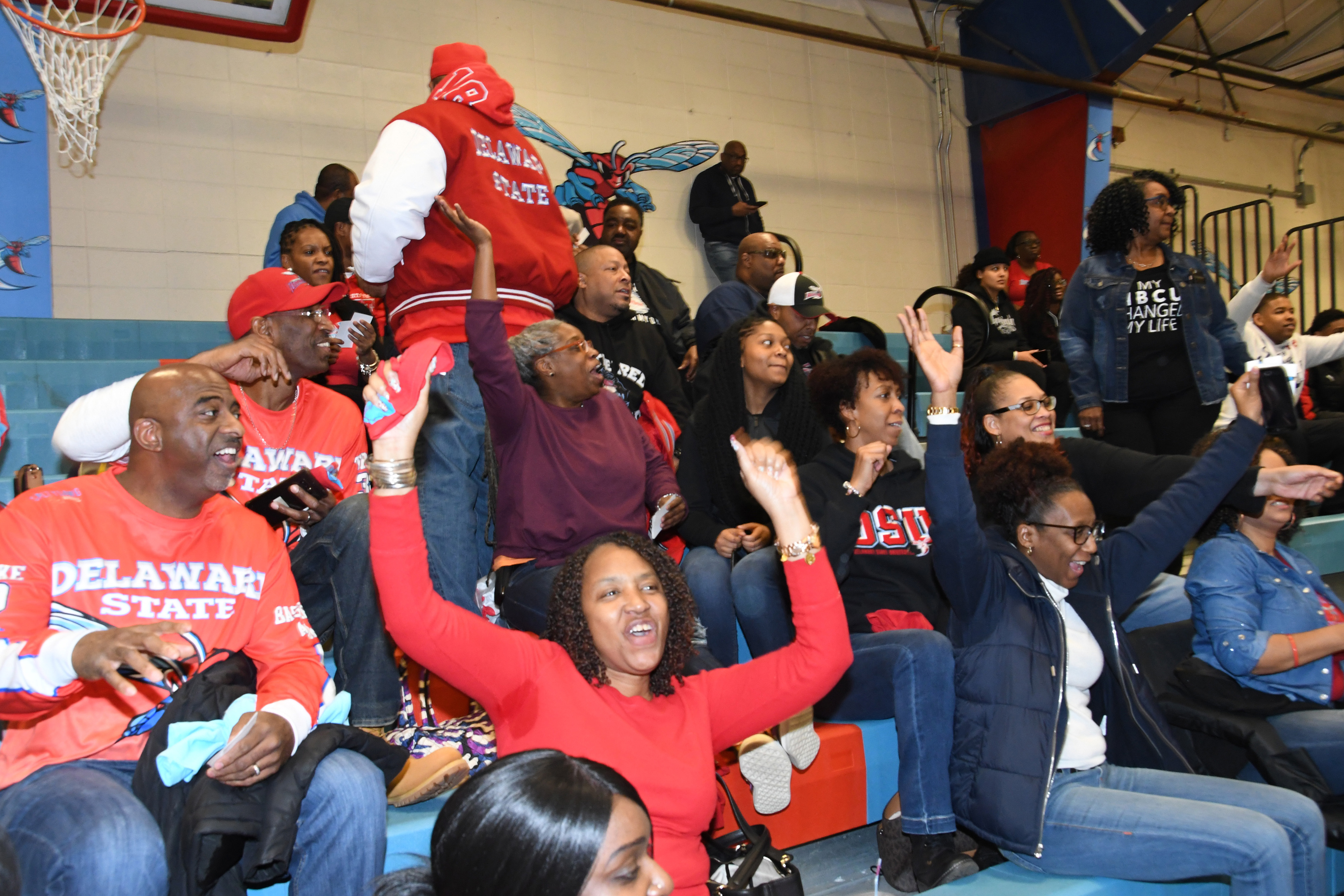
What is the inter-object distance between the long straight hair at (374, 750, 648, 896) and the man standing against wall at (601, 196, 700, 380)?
3.33 metres

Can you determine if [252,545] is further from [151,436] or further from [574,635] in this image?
[574,635]

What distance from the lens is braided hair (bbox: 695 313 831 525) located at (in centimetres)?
318

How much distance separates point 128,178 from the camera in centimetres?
569

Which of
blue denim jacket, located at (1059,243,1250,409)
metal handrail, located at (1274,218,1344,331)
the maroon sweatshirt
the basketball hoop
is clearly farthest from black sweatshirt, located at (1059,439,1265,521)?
metal handrail, located at (1274,218,1344,331)

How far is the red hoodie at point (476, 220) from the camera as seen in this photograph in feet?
8.70

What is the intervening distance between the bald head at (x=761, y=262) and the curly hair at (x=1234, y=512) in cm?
247

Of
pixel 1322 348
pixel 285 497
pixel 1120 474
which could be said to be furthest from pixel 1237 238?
pixel 285 497

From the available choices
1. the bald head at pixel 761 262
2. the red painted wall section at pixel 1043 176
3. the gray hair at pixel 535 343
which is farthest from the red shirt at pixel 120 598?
the red painted wall section at pixel 1043 176

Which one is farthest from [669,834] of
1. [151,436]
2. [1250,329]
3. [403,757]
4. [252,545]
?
[1250,329]

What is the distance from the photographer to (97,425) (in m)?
2.13

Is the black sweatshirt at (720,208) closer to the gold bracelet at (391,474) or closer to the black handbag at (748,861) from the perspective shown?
the black handbag at (748,861)

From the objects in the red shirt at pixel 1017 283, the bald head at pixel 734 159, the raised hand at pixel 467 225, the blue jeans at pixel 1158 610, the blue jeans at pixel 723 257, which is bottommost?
the blue jeans at pixel 1158 610

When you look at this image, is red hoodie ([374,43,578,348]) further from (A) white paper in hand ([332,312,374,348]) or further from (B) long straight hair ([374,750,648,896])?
(B) long straight hair ([374,750,648,896])

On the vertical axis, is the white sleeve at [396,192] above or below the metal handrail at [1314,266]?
below
